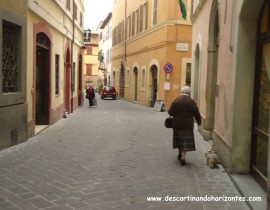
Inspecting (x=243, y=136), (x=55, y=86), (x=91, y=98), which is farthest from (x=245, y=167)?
(x=91, y=98)

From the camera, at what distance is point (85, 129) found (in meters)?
13.6

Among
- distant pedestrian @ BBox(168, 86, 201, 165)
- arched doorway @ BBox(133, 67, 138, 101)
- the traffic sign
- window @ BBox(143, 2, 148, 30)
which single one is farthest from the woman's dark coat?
arched doorway @ BBox(133, 67, 138, 101)

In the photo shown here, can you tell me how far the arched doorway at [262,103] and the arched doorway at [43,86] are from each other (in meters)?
8.44

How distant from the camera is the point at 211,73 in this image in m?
11.6

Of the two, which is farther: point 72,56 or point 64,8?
point 72,56

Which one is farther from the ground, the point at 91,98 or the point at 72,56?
the point at 72,56

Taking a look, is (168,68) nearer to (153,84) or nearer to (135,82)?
(153,84)

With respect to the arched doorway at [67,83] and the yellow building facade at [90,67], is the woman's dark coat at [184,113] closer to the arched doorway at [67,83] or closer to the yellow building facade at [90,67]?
the arched doorway at [67,83]

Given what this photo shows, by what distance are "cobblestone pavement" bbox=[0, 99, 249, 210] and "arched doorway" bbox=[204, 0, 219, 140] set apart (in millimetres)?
736

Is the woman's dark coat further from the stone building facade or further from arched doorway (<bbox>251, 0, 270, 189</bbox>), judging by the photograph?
the stone building facade

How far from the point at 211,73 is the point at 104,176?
5.81 m

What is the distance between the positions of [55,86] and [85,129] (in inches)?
109

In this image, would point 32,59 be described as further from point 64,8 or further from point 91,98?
point 91,98

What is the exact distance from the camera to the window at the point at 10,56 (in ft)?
30.7
